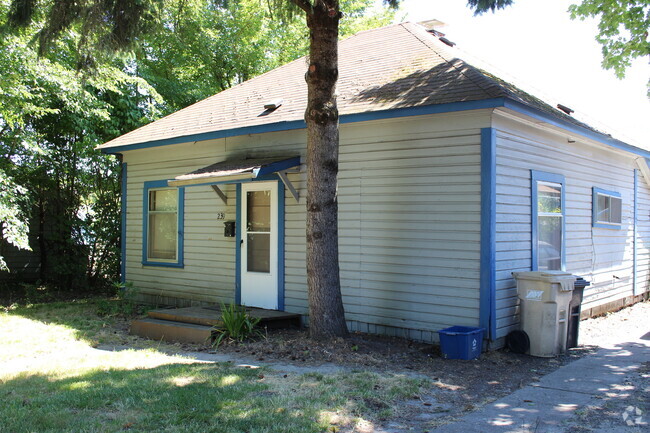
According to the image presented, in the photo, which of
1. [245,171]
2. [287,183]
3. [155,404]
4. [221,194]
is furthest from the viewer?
[221,194]

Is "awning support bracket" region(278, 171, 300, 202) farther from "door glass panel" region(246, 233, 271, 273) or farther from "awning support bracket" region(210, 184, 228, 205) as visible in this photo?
"awning support bracket" region(210, 184, 228, 205)

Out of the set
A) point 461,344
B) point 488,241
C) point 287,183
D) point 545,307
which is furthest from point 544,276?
point 287,183

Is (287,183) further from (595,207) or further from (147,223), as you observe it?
(595,207)

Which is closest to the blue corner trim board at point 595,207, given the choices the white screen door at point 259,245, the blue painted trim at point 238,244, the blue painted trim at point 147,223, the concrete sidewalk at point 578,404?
the concrete sidewalk at point 578,404

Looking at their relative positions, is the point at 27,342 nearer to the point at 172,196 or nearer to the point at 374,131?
the point at 172,196

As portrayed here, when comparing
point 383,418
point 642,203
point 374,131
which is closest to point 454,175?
point 374,131

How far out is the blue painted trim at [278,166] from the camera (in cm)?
848

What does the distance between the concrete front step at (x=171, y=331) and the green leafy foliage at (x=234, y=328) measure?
16 cm

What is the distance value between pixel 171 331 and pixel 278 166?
9.37ft

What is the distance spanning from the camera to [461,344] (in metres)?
7.00

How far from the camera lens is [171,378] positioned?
5797mm

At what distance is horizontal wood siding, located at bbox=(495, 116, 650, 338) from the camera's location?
771 centimetres

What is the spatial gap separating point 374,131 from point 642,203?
8029 millimetres

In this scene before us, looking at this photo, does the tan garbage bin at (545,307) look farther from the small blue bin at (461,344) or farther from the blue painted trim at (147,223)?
the blue painted trim at (147,223)
